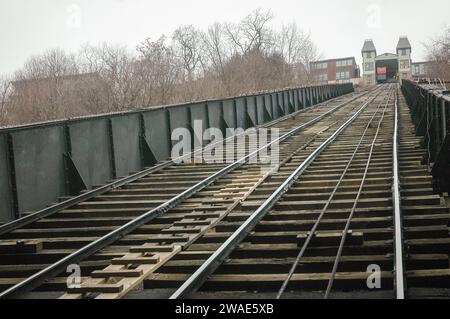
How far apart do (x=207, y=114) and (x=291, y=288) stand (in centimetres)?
1297

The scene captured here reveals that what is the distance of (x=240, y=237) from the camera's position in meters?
6.89

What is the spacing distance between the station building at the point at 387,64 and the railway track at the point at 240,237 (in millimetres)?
78731

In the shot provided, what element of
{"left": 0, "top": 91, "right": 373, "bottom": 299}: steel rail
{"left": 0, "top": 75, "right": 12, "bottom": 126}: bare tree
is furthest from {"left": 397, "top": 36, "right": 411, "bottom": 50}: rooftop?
{"left": 0, "top": 91, "right": 373, "bottom": 299}: steel rail

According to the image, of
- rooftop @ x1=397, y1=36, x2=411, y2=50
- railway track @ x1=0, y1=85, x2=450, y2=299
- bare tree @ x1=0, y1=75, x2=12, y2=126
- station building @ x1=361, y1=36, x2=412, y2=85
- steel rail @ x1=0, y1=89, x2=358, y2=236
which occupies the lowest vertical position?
railway track @ x1=0, y1=85, x2=450, y2=299

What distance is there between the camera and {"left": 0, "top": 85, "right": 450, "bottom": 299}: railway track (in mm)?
5434

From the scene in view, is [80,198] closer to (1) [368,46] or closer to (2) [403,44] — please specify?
(2) [403,44]

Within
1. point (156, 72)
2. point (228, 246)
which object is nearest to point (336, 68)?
point (156, 72)

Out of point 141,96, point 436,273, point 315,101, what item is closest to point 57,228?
point 436,273

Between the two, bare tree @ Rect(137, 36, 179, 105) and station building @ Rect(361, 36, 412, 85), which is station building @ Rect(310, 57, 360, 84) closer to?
station building @ Rect(361, 36, 412, 85)

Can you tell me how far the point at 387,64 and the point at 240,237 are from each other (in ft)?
293

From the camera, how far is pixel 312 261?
5.95 meters

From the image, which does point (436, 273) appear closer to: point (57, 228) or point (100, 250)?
point (100, 250)

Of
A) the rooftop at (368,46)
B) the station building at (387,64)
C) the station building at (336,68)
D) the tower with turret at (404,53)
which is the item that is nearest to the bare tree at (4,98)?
the station building at (387,64)

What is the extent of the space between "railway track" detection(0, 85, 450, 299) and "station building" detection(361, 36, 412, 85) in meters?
78.7
